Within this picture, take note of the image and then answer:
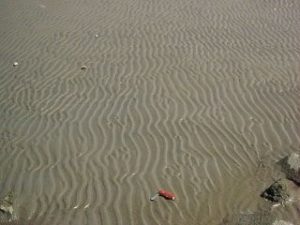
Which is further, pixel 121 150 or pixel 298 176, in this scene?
pixel 121 150

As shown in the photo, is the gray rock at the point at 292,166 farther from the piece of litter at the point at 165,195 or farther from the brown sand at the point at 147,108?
the piece of litter at the point at 165,195

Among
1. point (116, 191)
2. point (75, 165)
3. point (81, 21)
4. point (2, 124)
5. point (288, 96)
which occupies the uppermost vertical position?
point (81, 21)

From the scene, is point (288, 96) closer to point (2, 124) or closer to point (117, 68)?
point (117, 68)

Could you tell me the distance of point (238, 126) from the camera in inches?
361

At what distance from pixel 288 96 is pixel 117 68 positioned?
150 inches

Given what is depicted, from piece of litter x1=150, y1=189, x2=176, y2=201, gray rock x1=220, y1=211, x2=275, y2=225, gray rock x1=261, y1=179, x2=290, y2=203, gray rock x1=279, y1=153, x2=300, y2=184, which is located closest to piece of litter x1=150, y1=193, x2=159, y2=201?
piece of litter x1=150, y1=189, x2=176, y2=201

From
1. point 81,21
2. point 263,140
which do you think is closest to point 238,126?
point 263,140

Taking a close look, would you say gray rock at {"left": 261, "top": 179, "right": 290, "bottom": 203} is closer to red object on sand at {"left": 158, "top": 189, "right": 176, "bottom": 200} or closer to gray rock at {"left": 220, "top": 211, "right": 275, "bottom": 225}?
gray rock at {"left": 220, "top": 211, "right": 275, "bottom": 225}

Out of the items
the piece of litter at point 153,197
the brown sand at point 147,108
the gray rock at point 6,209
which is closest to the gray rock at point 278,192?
the brown sand at point 147,108

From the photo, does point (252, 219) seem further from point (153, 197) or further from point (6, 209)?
point (6, 209)

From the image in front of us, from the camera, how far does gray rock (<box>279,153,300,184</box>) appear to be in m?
7.73

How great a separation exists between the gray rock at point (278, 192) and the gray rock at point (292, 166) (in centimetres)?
37

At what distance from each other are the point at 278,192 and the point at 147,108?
3.42 m

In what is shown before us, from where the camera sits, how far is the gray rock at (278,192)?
730 centimetres
